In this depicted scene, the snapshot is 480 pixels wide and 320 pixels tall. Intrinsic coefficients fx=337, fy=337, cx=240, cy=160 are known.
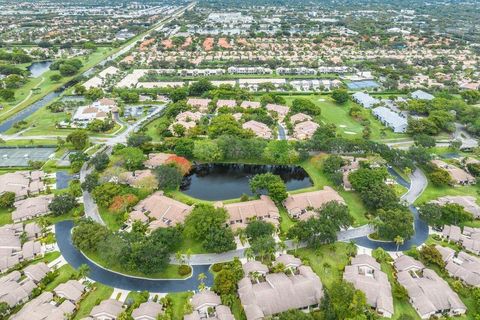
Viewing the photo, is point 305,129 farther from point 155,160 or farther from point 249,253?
point 249,253

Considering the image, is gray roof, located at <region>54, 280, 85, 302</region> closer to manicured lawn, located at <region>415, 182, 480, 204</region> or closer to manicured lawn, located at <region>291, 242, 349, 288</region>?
manicured lawn, located at <region>291, 242, 349, 288</region>

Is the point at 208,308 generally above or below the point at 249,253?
below

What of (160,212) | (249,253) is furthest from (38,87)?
(249,253)

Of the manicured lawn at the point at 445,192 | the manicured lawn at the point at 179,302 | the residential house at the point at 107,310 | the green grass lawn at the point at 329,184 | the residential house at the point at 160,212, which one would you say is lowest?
the manicured lawn at the point at 445,192

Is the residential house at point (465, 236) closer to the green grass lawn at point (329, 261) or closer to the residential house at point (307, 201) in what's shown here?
the green grass lawn at point (329, 261)

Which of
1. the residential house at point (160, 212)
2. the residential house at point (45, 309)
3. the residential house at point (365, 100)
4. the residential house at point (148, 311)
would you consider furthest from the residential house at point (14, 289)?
the residential house at point (365, 100)

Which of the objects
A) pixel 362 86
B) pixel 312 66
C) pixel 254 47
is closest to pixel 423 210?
pixel 362 86

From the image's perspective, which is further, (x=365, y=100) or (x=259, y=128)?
(x=365, y=100)
